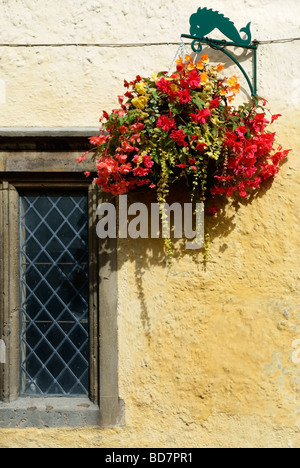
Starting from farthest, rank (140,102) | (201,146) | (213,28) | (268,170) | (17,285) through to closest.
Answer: (17,285)
(213,28)
(268,170)
(140,102)
(201,146)

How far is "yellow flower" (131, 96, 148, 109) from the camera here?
2.90 m

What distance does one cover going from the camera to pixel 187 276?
3266 mm

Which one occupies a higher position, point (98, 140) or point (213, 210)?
point (98, 140)

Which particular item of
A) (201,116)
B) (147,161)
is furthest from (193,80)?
(147,161)

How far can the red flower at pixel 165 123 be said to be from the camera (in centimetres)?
281

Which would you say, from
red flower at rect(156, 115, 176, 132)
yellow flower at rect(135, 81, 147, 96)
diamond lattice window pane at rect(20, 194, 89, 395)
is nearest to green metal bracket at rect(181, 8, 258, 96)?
yellow flower at rect(135, 81, 147, 96)

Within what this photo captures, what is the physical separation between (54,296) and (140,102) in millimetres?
1454

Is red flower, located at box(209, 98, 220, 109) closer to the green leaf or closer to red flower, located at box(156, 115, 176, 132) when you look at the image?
the green leaf

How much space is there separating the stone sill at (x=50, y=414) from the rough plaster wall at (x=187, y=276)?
72mm

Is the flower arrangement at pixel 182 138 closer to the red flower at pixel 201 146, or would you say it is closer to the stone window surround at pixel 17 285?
the red flower at pixel 201 146

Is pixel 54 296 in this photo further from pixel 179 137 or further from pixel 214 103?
→ pixel 214 103

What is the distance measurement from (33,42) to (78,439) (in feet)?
9.00

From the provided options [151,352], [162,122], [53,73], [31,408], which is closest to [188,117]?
[162,122]

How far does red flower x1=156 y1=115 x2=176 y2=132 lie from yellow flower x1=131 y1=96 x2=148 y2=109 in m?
0.16
